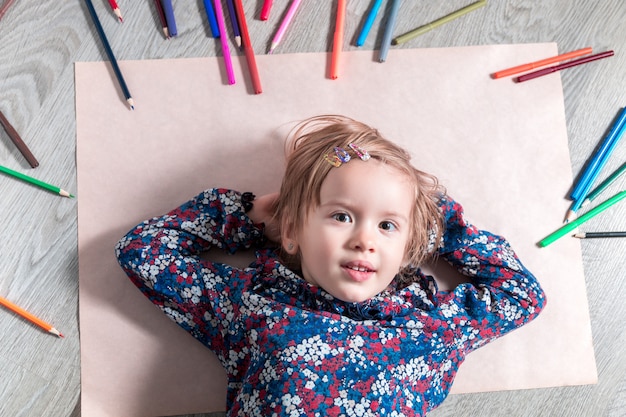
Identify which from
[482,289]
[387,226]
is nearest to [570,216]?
[482,289]

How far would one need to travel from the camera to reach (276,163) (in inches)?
35.5

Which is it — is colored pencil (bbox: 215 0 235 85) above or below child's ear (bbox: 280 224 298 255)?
above

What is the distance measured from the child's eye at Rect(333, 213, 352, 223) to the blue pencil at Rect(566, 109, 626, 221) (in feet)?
1.36

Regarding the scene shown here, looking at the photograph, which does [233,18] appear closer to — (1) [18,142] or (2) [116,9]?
(2) [116,9]

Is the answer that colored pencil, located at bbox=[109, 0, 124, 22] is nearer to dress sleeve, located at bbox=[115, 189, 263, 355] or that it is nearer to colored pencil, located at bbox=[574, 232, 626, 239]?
dress sleeve, located at bbox=[115, 189, 263, 355]

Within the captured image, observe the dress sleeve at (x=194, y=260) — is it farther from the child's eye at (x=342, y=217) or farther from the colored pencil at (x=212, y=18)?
the colored pencil at (x=212, y=18)

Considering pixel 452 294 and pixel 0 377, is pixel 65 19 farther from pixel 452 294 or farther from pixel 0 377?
pixel 452 294

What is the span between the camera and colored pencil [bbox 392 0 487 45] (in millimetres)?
931

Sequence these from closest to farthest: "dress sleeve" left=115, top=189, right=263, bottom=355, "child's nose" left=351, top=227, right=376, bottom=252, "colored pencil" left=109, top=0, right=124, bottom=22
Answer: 1. "child's nose" left=351, top=227, right=376, bottom=252
2. "dress sleeve" left=115, top=189, right=263, bottom=355
3. "colored pencil" left=109, top=0, right=124, bottom=22

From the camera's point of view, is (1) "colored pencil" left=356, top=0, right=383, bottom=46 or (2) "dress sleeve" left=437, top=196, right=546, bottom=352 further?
(1) "colored pencil" left=356, top=0, right=383, bottom=46

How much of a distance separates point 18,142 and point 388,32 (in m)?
0.59

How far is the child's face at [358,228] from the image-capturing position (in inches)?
27.6

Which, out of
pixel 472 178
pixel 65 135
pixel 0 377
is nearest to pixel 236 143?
pixel 65 135

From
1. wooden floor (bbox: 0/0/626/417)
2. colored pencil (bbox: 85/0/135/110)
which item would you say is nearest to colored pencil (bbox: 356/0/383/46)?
wooden floor (bbox: 0/0/626/417)
